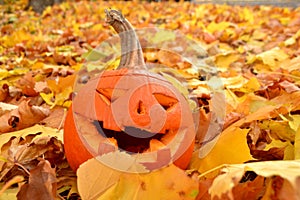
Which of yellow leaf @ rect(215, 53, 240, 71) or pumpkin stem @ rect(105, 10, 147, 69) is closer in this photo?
pumpkin stem @ rect(105, 10, 147, 69)

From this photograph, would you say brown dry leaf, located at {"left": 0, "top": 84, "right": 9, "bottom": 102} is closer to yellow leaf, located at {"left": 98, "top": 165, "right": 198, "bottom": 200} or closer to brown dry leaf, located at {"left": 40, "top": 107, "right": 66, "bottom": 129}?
brown dry leaf, located at {"left": 40, "top": 107, "right": 66, "bottom": 129}

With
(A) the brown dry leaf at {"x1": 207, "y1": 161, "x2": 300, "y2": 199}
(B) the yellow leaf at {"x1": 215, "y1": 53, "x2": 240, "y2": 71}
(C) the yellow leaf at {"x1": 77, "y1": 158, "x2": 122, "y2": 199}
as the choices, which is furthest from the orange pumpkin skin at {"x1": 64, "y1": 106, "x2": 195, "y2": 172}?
(B) the yellow leaf at {"x1": 215, "y1": 53, "x2": 240, "y2": 71}

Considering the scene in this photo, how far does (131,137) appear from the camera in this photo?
3.85ft

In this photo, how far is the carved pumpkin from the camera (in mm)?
1106

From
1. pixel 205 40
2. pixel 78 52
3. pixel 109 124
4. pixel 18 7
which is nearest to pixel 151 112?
pixel 109 124

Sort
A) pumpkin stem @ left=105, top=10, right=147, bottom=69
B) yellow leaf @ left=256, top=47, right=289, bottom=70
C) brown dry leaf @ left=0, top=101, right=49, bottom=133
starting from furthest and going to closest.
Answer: yellow leaf @ left=256, top=47, right=289, bottom=70, brown dry leaf @ left=0, top=101, right=49, bottom=133, pumpkin stem @ left=105, top=10, right=147, bottom=69

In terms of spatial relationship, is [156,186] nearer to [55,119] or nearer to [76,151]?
[76,151]

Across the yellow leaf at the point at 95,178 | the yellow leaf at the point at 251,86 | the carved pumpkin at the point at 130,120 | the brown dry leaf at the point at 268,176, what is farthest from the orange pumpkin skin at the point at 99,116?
the yellow leaf at the point at 251,86

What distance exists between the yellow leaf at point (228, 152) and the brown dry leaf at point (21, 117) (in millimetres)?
663

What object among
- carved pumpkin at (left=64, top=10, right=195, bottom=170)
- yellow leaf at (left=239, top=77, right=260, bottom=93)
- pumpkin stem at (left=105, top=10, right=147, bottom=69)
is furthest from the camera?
yellow leaf at (left=239, top=77, right=260, bottom=93)

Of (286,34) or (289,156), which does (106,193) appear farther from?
(286,34)

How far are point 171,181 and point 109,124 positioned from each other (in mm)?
296

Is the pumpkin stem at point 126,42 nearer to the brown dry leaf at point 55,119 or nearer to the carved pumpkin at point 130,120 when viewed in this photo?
the carved pumpkin at point 130,120

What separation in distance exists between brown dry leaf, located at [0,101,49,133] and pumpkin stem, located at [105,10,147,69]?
17.7 inches
